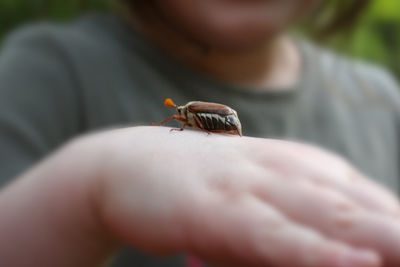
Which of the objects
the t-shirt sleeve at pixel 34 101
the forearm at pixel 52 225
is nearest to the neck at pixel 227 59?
the t-shirt sleeve at pixel 34 101

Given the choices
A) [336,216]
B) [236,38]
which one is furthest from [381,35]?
[336,216]

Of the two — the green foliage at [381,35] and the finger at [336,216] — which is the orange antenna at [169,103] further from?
the green foliage at [381,35]

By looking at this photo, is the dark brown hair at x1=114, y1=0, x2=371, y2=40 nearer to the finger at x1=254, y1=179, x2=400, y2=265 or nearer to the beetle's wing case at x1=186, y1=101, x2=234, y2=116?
the beetle's wing case at x1=186, y1=101, x2=234, y2=116

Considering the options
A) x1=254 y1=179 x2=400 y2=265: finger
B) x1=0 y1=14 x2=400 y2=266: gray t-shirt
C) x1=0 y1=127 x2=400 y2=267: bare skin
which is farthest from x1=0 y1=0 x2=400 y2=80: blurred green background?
x1=254 y1=179 x2=400 y2=265: finger

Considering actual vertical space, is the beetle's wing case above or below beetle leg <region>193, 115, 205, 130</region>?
above

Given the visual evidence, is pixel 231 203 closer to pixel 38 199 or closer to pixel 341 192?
pixel 341 192

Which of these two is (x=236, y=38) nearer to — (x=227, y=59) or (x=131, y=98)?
(x=227, y=59)
